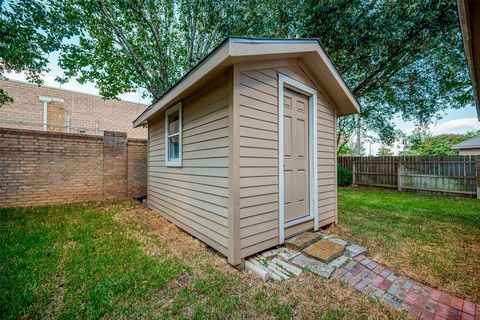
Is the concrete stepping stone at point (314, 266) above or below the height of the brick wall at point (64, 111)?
below

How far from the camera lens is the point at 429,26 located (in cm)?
608

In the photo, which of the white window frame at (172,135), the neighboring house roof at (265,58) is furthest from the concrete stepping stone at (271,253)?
the neighboring house roof at (265,58)

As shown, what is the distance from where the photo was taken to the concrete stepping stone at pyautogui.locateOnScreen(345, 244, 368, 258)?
9.79ft

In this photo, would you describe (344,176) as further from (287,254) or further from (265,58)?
(265,58)

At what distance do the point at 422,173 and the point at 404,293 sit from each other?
8902 millimetres

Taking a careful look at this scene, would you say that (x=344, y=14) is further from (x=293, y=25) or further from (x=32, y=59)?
(x=32, y=59)

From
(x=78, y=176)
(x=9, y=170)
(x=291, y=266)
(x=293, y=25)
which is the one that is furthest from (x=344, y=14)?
(x=9, y=170)

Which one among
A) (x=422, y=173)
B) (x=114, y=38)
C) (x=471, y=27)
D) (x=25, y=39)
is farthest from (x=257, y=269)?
(x=422, y=173)

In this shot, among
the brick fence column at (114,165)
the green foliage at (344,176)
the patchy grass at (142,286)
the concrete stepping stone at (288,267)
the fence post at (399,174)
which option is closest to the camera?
the patchy grass at (142,286)

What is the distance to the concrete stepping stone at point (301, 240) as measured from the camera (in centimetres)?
312

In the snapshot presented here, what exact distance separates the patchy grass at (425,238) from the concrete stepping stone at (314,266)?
940 mm

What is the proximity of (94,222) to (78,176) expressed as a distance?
2627 mm

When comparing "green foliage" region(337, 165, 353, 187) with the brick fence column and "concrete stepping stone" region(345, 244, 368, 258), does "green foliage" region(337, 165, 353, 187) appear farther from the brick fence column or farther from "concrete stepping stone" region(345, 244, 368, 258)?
the brick fence column

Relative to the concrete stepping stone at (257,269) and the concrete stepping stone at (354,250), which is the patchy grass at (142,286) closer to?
the concrete stepping stone at (257,269)
